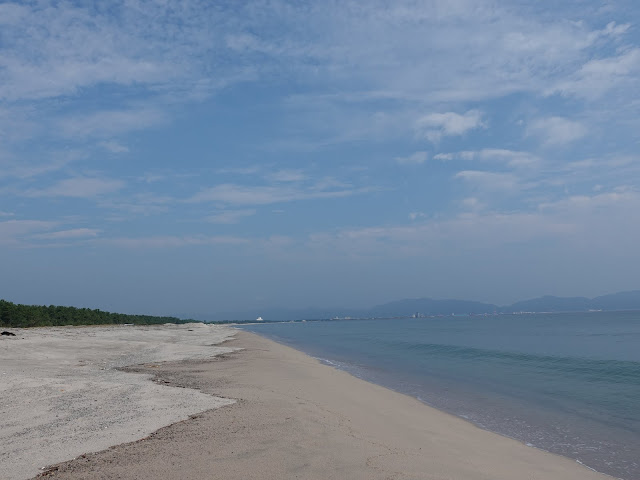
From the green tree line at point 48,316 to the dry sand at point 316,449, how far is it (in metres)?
52.6

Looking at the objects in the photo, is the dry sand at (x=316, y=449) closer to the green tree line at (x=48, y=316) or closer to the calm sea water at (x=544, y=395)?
the calm sea water at (x=544, y=395)

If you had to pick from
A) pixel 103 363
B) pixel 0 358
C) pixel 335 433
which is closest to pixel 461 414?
pixel 335 433

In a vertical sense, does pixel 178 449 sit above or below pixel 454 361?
above

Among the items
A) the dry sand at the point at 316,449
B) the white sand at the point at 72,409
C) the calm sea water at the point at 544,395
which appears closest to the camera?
the dry sand at the point at 316,449

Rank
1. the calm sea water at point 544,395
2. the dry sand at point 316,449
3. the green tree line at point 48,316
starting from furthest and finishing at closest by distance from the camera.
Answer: the green tree line at point 48,316 < the calm sea water at point 544,395 < the dry sand at point 316,449

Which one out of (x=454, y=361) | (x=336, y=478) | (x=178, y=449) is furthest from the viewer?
(x=454, y=361)

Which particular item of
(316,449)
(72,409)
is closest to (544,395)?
(316,449)

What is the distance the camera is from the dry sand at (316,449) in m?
6.82

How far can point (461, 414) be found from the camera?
14.4m

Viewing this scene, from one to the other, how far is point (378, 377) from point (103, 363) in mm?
13306

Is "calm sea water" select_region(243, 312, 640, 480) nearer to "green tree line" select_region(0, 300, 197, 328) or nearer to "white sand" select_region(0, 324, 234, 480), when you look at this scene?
"white sand" select_region(0, 324, 234, 480)

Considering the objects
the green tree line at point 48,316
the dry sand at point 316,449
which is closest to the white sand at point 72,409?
the dry sand at point 316,449

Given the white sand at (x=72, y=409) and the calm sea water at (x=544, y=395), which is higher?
the white sand at (x=72, y=409)

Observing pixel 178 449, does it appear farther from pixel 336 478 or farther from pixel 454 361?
pixel 454 361
